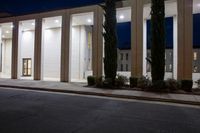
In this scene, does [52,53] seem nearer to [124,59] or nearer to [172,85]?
[172,85]

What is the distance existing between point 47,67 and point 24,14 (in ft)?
22.7

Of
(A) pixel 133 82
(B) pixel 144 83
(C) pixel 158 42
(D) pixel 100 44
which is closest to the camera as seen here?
(B) pixel 144 83

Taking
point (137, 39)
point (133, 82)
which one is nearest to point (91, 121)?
point (133, 82)

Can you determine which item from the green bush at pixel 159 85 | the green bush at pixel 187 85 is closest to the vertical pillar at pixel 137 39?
the green bush at pixel 159 85

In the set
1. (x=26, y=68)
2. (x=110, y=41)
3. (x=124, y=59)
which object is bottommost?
(x=26, y=68)

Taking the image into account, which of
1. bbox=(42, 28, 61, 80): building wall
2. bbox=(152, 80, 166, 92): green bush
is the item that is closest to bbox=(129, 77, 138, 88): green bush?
bbox=(152, 80, 166, 92): green bush

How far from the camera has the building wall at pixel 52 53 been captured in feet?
78.0

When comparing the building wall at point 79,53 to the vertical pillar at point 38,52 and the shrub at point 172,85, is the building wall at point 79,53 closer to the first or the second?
the vertical pillar at point 38,52

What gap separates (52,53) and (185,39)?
1601cm

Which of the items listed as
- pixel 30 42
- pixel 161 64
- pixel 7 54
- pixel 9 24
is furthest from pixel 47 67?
pixel 161 64

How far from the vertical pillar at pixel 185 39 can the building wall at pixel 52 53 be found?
14567mm

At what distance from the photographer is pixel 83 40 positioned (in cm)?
2303

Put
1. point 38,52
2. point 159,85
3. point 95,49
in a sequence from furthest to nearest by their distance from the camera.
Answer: point 38,52 < point 95,49 < point 159,85

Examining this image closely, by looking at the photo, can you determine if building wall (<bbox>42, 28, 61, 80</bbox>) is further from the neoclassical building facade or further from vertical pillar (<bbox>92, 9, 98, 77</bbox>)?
vertical pillar (<bbox>92, 9, 98, 77</bbox>)
